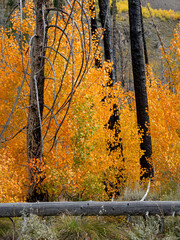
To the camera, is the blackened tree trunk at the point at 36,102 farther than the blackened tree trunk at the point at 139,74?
No

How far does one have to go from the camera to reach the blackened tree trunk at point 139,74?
7904 mm

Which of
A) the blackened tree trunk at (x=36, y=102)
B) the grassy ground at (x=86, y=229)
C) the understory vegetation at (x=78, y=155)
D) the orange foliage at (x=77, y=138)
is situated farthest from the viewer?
the orange foliage at (x=77, y=138)

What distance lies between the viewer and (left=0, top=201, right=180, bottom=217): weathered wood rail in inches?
141

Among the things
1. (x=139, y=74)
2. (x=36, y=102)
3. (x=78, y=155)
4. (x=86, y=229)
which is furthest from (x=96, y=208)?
(x=139, y=74)

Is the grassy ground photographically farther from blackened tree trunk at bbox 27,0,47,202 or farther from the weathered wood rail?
blackened tree trunk at bbox 27,0,47,202

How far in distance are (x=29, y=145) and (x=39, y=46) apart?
1696 millimetres

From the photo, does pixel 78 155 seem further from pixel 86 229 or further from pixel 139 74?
pixel 139 74

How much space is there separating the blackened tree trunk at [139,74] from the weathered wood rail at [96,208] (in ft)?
14.3

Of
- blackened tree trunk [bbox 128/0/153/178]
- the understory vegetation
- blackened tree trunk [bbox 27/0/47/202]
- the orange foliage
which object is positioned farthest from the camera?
blackened tree trunk [bbox 128/0/153/178]

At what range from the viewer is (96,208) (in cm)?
365

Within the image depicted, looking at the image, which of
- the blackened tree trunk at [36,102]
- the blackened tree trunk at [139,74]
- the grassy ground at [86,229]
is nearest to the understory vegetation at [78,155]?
the grassy ground at [86,229]

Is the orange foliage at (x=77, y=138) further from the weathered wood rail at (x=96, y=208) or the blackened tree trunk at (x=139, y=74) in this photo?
the weathered wood rail at (x=96, y=208)

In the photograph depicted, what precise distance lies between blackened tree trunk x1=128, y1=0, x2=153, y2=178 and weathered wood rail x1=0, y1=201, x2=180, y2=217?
4366mm

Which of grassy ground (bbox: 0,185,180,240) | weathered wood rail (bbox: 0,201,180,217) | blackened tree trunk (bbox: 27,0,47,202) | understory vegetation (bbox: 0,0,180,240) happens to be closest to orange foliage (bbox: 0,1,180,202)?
understory vegetation (bbox: 0,0,180,240)
